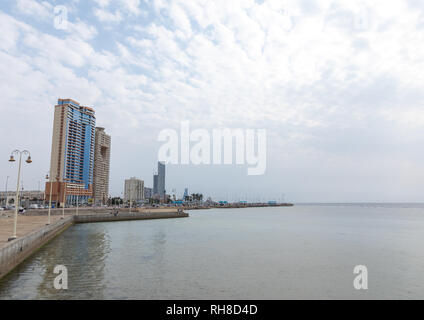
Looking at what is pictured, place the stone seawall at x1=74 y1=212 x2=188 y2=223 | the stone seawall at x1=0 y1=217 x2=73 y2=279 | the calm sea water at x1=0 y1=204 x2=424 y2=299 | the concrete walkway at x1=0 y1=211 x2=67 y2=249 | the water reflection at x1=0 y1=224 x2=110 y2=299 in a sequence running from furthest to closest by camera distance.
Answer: the stone seawall at x1=74 y1=212 x2=188 y2=223 < the concrete walkway at x1=0 y1=211 x2=67 y2=249 < the stone seawall at x1=0 y1=217 x2=73 y2=279 < the calm sea water at x1=0 y1=204 x2=424 y2=299 < the water reflection at x1=0 y1=224 x2=110 y2=299

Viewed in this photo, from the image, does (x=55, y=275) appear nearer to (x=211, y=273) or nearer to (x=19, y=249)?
(x=19, y=249)

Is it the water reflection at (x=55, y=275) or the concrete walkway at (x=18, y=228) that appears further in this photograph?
the concrete walkway at (x=18, y=228)

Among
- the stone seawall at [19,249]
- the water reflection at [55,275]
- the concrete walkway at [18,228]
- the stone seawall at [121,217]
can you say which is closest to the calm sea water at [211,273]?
the water reflection at [55,275]

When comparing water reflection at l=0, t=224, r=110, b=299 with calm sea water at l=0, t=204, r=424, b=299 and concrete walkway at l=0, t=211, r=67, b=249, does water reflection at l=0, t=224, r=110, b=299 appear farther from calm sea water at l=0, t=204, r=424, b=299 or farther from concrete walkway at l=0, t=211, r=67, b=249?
concrete walkway at l=0, t=211, r=67, b=249

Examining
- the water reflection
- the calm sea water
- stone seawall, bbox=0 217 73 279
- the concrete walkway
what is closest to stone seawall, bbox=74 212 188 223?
the concrete walkway

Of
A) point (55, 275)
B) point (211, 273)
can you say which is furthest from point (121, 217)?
point (211, 273)

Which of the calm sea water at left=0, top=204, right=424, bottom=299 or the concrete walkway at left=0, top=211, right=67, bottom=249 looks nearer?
the calm sea water at left=0, top=204, right=424, bottom=299

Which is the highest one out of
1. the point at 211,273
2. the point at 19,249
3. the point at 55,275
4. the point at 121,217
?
the point at 19,249

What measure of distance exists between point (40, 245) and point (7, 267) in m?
15.9

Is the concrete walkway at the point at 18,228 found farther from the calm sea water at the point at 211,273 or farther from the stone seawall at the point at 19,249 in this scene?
the calm sea water at the point at 211,273
